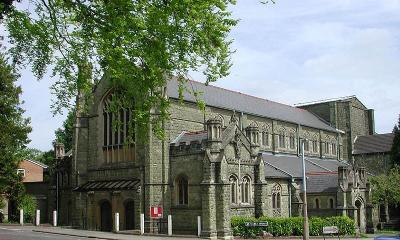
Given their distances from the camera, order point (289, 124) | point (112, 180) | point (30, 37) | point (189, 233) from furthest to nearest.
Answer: point (289, 124) → point (112, 180) → point (189, 233) → point (30, 37)

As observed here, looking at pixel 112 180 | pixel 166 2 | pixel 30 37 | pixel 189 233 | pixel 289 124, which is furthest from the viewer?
pixel 289 124

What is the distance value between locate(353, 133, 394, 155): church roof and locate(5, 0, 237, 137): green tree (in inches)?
2081

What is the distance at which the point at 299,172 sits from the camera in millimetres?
45000

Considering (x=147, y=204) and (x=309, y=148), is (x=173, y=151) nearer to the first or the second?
(x=147, y=204)

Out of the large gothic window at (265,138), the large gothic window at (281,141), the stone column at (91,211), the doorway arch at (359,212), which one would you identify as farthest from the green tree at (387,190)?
the stone column at (91,211)

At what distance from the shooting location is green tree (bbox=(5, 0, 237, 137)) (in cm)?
1247

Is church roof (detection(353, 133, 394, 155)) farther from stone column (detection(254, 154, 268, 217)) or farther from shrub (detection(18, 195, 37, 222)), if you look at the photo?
shrub (detection(18, 195, 37, 222))

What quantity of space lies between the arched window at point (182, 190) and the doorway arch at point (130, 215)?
3627 millimetres

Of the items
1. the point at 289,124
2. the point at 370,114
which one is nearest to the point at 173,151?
the point at 289,124

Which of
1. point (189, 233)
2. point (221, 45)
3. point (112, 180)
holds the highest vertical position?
point (221, 45)

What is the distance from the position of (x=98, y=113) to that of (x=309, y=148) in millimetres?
25761

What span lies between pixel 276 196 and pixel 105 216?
45.4ft

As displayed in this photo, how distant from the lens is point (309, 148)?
55.9 meters

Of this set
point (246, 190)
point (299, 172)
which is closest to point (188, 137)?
point (246, 190)
